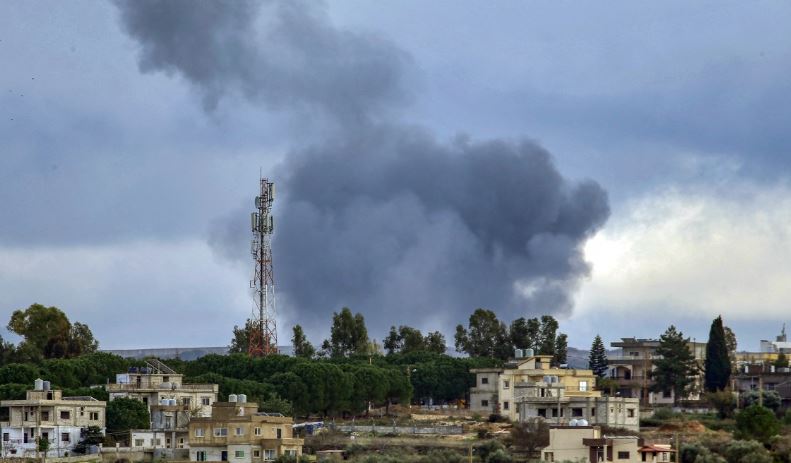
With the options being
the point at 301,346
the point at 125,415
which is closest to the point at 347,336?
the point at 301,346

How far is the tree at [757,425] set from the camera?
119438 millimetres

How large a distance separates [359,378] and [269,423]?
26.1m

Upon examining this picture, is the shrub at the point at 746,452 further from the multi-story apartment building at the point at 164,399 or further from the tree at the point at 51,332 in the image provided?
the tree at the point at 51,332

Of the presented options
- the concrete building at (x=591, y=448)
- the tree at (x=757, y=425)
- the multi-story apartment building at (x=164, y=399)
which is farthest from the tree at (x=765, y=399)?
the multi-story apartment building at (x=164, y=399)

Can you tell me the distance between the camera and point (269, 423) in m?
112

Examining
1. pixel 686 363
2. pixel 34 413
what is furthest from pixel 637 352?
pixel 34 413

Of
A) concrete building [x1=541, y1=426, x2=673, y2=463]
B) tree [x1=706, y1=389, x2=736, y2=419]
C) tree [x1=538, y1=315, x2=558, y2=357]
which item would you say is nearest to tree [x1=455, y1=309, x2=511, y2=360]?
tree [x1=538, y1=315, x2=558, y2=357]

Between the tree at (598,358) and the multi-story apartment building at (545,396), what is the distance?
2036 centimetres

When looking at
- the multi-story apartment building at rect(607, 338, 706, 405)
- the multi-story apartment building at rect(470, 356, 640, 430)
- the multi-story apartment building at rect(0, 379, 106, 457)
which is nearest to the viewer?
the multi-story apartment building at rect(0, 379, 106, 457)

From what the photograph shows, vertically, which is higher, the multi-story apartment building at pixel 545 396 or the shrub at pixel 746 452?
the multi-story apartment building at pixel 545 396

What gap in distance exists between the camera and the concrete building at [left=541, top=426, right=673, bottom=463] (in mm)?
108000

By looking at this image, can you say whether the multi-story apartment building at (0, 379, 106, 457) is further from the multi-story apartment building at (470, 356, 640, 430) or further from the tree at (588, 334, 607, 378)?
the tree at (588, 334, 607, 378)

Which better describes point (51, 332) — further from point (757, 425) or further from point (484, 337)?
point (757, 425)

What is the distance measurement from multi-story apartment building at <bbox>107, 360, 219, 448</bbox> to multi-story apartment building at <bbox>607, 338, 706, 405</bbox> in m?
43.7
